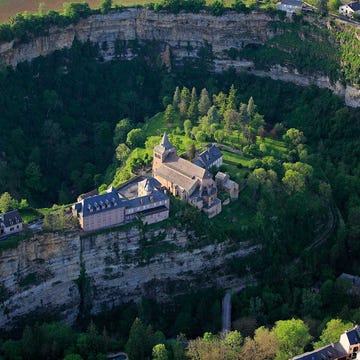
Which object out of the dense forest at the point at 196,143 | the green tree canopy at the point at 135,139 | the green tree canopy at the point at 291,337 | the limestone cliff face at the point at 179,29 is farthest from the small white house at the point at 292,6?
the green tree canopy at the point at 291,337

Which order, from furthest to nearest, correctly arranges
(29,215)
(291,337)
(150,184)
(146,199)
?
(150,184) → (146,199) → (29,215) → (291,337)

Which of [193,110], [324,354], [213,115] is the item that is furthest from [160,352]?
[193,110]

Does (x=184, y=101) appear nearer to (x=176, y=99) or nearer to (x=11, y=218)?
(x=176, y=99)

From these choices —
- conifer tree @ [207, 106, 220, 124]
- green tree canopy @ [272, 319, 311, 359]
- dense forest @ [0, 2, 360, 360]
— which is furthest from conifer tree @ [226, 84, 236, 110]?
green tree canopy @ [272, 319, 311, 359]

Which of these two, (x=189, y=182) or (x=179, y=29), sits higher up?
(x=179, y=29)

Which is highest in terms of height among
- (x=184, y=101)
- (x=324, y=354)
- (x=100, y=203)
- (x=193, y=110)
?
(x=184, y=101)

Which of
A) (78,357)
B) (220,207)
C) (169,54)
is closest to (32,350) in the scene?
(78,357)

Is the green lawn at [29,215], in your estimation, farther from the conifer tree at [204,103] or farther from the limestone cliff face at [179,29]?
the limestone cliff face at [179,29]

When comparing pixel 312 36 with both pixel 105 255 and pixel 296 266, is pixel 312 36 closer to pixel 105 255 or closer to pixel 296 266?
pixel 296 266
